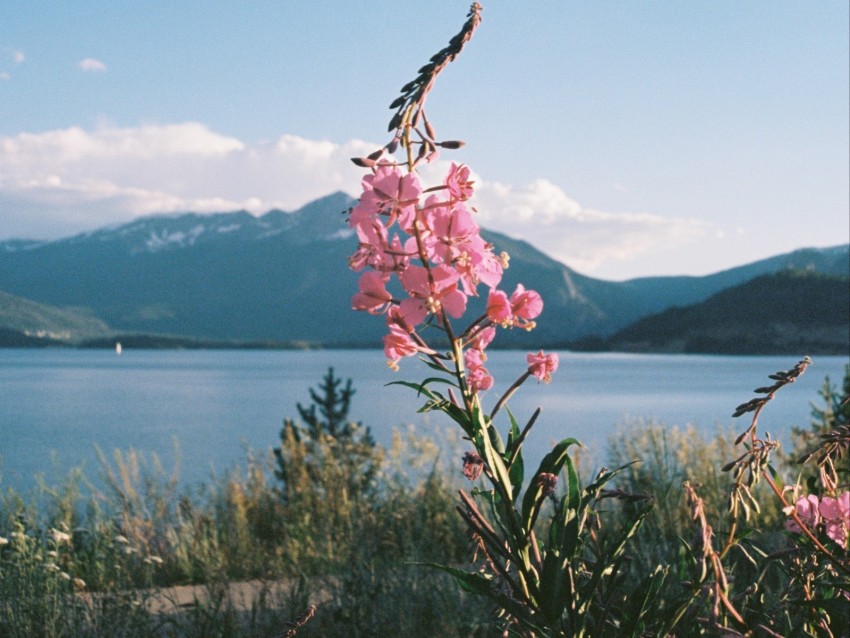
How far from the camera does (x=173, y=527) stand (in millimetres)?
8148

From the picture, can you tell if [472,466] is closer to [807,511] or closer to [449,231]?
[449,231]

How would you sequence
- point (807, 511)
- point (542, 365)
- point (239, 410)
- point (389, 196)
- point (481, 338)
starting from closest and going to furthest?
point (389, 196)
point (481, 338)
point (542, 365)
point (807, 511)
point (239, 410)

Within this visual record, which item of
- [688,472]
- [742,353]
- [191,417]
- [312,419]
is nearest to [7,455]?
[191,417]

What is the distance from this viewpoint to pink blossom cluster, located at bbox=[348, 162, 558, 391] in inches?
58.4

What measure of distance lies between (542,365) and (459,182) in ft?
1.38

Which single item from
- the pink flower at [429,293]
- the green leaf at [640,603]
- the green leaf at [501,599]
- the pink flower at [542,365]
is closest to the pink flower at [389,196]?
the pink flower at [429,293]

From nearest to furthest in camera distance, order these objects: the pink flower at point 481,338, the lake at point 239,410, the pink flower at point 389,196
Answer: the pink flower at point 389,196 → the pink flower at point 481,338 → the lake at point 239,410

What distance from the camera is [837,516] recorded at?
1.97m

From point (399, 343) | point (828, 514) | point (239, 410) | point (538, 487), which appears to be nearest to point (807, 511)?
point (828, 514)

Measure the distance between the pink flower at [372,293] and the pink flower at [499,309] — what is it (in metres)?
0.19

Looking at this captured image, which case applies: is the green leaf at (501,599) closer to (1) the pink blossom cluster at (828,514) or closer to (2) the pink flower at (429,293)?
(2) the pink flower at (429,293)

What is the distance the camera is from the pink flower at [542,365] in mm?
1683

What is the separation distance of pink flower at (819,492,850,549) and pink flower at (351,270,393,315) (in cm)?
121

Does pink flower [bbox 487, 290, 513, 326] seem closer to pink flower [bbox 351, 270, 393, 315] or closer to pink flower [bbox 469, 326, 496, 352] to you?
pink flower [bbox 469, 326, 496, 352]
